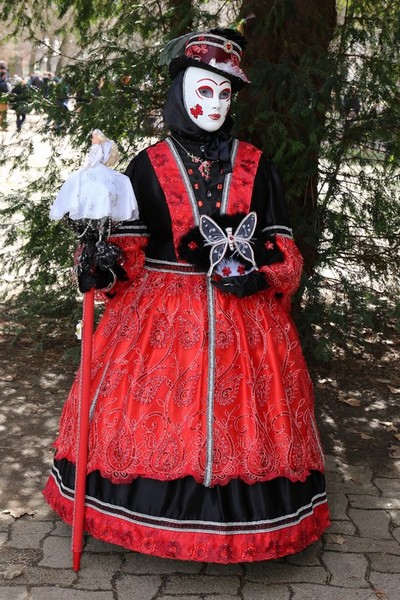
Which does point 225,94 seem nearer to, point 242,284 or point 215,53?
point 215,53

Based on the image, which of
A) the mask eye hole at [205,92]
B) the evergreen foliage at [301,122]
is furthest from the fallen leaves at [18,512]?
the evergreen foliage at [301,122]

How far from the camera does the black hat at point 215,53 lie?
3479mm

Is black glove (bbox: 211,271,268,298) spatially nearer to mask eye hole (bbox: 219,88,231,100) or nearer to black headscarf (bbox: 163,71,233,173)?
black headscarf (bbox: 163,71,233,173)

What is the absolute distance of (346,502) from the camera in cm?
411

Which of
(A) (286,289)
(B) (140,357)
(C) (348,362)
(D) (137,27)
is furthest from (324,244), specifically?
(B) (140,357)

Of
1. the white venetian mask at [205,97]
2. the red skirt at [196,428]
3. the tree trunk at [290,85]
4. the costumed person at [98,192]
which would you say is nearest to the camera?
the costumed person at [98,192]

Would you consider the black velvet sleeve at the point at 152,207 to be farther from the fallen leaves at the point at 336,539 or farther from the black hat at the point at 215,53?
the fallen leaves at the point at 336,539

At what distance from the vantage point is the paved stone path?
10.6 feet

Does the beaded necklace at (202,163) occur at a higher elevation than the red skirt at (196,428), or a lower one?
higher

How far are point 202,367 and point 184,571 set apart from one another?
78cm

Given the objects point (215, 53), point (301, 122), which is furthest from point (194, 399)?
point (301, 122)

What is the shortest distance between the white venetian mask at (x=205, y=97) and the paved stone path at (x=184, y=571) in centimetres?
171

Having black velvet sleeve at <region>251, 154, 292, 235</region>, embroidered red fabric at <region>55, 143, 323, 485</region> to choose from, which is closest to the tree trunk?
black velvet sleeve at <region>251, 154, 292, 235</region>

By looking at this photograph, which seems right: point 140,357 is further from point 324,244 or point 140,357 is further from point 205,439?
point 324,244
